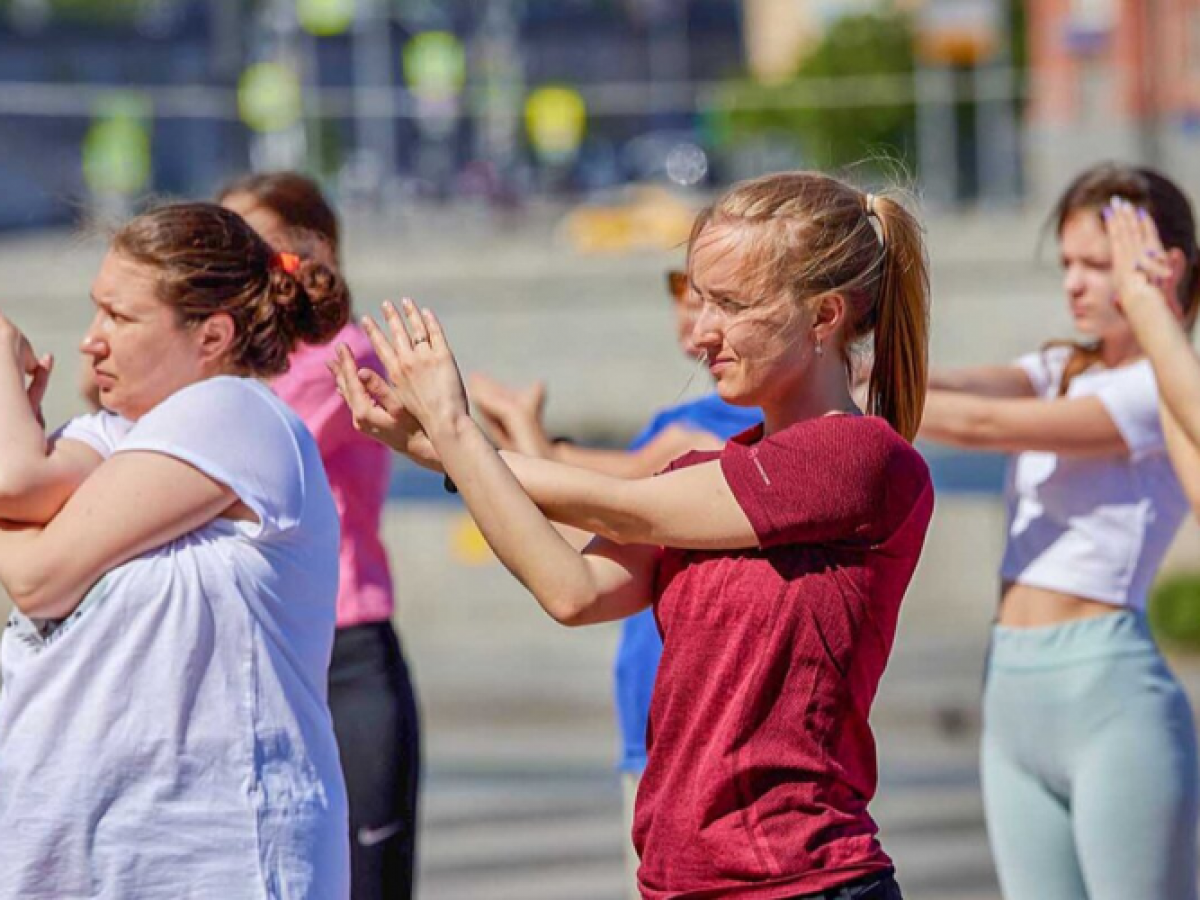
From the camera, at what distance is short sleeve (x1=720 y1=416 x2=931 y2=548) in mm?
2682

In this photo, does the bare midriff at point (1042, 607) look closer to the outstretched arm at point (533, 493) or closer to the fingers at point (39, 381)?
the outstretched arm at point (533, 493)

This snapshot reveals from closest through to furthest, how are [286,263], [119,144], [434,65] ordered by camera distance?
[286,263] → [119,144] → [434,65]

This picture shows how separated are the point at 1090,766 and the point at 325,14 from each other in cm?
2520

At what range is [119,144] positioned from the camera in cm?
1808

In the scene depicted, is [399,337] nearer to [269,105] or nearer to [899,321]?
[899,321]

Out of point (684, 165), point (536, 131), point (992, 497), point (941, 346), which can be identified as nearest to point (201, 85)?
point (536, 131)

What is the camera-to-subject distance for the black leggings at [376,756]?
386 cm

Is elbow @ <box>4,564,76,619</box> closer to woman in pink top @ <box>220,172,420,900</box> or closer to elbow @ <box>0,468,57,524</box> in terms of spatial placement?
elbow @ <box>0,468,57,524</box>

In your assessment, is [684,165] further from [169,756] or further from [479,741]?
[169,756]

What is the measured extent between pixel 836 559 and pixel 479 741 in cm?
774

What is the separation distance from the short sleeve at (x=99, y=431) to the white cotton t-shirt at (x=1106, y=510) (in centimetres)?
181

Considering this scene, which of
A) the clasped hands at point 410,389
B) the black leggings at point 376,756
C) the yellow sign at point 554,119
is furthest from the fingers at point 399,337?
the yellow sign at point 554,119

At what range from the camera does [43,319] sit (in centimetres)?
1717

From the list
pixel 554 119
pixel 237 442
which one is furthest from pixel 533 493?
pixel 554 119
